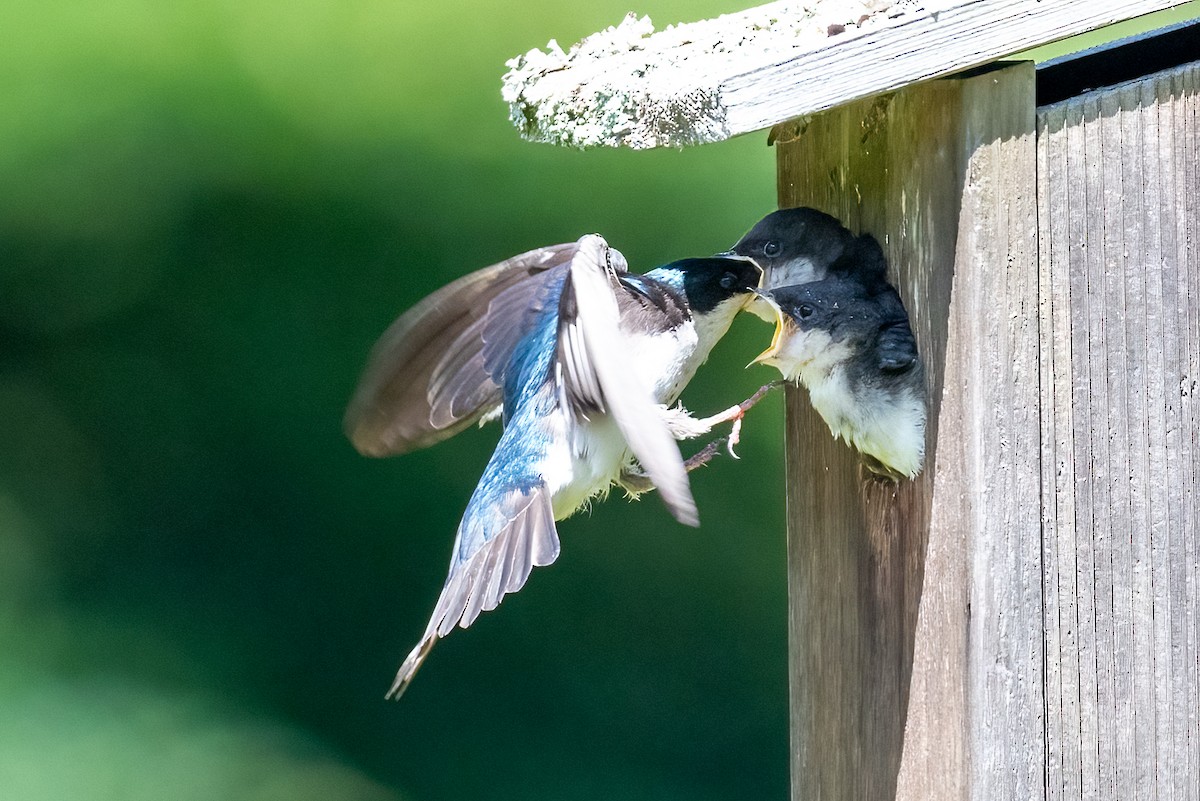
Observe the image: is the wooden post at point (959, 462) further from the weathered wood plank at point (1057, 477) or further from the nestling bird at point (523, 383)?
the nestling bird at point (523, 383)

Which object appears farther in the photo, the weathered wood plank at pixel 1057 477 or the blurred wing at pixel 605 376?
the weathered wood plank at pixel 1057 477

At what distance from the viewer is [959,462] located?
1.37m

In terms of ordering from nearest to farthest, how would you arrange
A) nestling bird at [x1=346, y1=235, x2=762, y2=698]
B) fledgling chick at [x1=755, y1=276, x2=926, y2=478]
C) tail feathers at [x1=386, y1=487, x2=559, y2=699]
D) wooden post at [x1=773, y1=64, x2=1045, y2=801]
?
wooden post at [x1=773, y1=64, x2=1045, y2=801], fledgling chick at [x1=755, y1=276, x2=926, y2=478], tail feathers at [x1=386, y1=487, x2=559, y2=699], nestling bird at [x1=346, y1=235, x2=762, y2=698]

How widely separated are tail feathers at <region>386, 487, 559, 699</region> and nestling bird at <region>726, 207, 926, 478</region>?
35 cm

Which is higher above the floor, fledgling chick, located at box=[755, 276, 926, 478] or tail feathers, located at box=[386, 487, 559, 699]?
fledgling chick, located at box=[755, 276, 926, 478]

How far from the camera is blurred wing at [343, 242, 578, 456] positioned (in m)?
1.84

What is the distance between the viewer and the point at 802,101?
4.10 ft

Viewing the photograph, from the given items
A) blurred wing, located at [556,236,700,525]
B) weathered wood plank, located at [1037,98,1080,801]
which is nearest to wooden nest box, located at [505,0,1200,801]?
weathered wood plank, located at [1037,98,1080,801]

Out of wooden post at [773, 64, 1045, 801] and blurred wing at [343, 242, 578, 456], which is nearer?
wooden post at [773, 64, 1045, 801]

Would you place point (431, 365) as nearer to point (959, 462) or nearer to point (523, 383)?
point (523, 383)

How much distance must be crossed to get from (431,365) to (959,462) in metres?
0.75

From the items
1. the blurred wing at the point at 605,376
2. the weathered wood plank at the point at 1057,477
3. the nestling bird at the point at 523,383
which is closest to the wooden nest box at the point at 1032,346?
the weathered wood plank at the point at 1057,477

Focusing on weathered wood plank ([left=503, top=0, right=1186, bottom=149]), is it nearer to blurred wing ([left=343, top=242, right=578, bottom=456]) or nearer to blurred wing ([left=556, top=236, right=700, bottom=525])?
blurred wing ([left=556, top=236, right=700, bottom=525])

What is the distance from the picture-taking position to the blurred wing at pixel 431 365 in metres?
1.84
